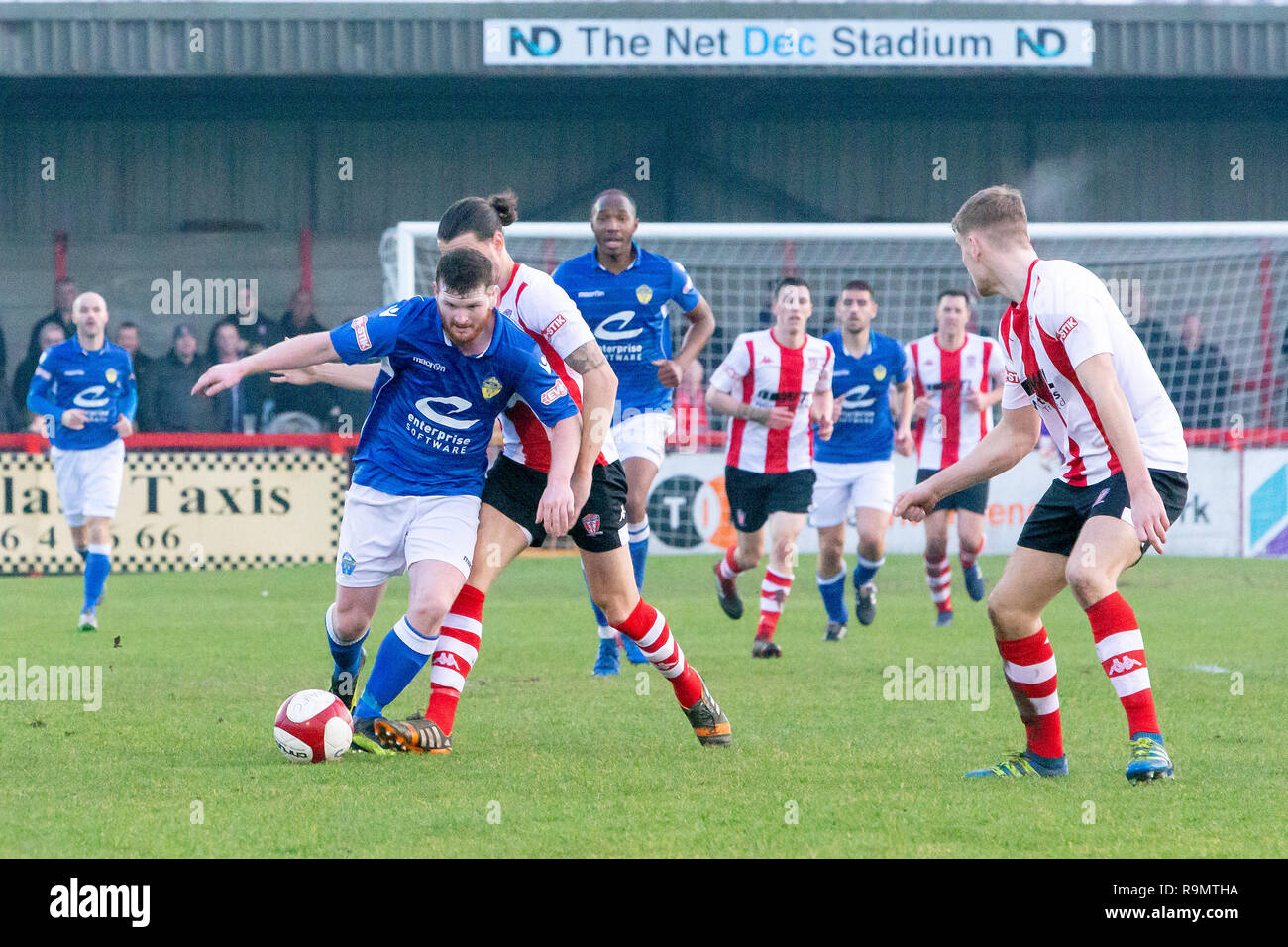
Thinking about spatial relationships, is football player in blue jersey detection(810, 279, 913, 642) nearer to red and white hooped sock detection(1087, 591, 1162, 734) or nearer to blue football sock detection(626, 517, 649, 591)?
blue football sock detection(626, 517, 649, 591)

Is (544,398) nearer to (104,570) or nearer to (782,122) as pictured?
(104,570)

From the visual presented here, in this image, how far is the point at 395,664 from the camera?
4.98 m

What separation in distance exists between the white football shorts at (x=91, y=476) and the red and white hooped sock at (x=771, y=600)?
4200 mm

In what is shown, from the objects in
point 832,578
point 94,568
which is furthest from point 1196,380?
point 94,568

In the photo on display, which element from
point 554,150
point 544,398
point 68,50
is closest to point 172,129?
point 68,50

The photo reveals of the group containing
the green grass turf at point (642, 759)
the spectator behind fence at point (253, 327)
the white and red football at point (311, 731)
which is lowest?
the green grass turf at point (642, 759)

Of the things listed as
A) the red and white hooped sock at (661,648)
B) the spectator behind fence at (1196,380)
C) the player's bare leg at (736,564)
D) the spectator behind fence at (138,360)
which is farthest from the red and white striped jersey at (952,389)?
the spectator behind fence at (138,360)

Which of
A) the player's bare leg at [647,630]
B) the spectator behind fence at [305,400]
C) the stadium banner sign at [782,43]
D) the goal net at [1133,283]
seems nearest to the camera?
the player's bare leg at [647,630]

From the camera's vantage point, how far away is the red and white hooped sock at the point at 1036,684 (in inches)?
183

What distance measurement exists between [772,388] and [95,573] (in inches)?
165

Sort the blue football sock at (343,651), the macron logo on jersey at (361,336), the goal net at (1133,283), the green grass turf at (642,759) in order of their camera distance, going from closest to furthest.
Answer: the green grass turf at (642,759), the macron logo on jersey at (361,336), the blue football sock at (343,651), the goal net at (1133,283)

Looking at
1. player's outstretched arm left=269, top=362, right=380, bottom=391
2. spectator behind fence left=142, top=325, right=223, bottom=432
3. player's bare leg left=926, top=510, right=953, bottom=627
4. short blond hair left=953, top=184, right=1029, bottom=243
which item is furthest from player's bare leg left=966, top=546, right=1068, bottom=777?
spectator behind fence left=142, top=325, right=223, bottom=432

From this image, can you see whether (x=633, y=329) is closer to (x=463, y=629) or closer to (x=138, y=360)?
(x=463, y=629)

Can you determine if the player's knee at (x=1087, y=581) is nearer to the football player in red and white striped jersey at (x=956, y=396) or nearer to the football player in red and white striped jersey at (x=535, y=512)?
the football player in red and white striped jersey at (x=535, y=512)
